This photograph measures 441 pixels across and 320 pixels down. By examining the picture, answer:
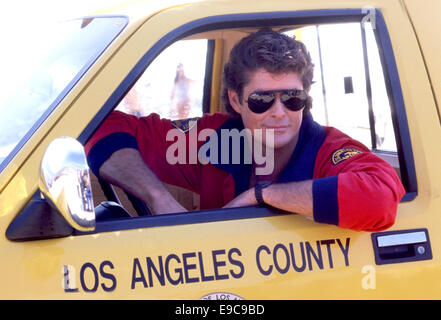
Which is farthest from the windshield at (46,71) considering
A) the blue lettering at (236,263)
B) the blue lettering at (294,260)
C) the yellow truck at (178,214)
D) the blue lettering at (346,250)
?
the blue lettering at (346,250)

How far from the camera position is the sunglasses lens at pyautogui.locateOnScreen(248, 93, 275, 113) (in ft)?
6.89

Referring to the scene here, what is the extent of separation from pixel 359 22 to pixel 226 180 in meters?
0.72

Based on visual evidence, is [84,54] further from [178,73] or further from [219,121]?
[178,73]

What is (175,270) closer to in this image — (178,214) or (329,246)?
(178,214)

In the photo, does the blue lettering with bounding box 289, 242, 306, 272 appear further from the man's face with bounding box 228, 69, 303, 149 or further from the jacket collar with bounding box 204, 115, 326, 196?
the man's face with bounding box 228, 69, 303, 149

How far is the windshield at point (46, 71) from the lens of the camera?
1.75 meters

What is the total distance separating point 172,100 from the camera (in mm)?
3078

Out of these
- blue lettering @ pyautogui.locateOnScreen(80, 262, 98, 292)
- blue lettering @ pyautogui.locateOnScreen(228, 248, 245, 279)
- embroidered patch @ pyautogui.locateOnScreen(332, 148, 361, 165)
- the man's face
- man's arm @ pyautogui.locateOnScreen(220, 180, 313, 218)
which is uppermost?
the man's face

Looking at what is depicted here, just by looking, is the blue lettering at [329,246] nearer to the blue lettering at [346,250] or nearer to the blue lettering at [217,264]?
the blue lettering at [346,250]

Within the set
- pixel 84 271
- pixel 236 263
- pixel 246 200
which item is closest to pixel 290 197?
pixel 246 200

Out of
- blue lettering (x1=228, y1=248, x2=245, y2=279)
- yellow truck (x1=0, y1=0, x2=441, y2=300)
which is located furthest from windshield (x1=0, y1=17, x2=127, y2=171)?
blue lettering (x1=228, y1=248, x2=245, y2=279)

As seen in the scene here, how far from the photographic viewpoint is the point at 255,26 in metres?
1.97

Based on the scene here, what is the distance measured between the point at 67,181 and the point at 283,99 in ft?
3.02
